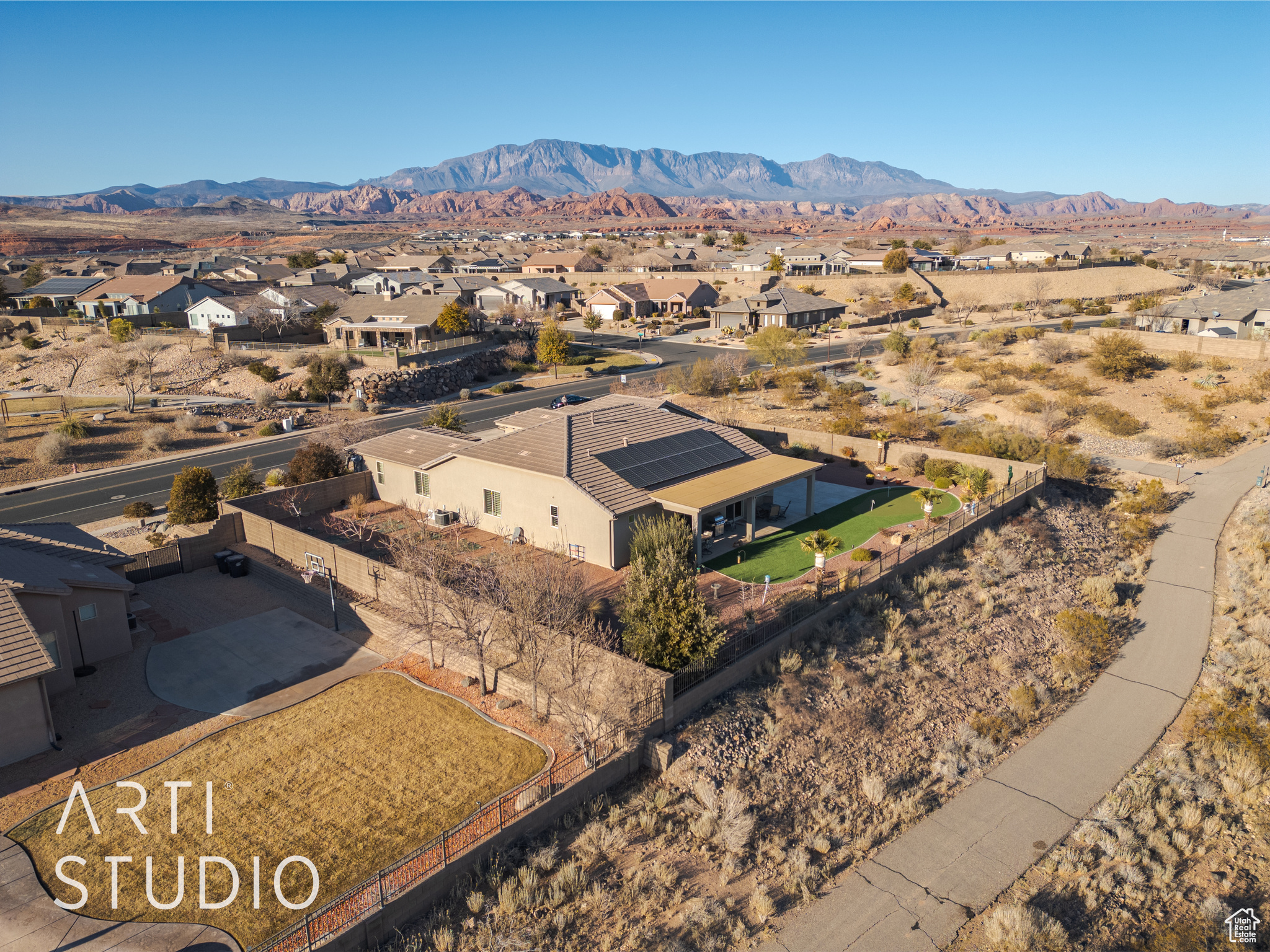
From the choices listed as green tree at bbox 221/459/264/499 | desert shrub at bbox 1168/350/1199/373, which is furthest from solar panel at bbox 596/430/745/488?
desert shrub at bbox 1168/350/1199/373

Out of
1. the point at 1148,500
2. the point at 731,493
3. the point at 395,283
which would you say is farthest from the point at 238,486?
the point at 395,283

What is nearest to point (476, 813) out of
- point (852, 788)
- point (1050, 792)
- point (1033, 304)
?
point (852, 788)

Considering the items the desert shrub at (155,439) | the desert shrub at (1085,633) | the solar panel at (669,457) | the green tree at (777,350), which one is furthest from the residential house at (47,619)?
the green tree at (777,350)

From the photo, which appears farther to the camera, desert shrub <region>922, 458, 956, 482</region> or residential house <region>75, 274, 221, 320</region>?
residential house <region>75, 274, 221, 320</region>

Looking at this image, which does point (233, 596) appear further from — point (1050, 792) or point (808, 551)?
point (1050, 792)

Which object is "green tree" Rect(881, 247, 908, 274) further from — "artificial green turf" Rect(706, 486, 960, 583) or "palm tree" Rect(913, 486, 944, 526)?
"artificial green turf" Rect(706, 486, 960, 583)

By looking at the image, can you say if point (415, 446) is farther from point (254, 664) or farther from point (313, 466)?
point (254, 664)
